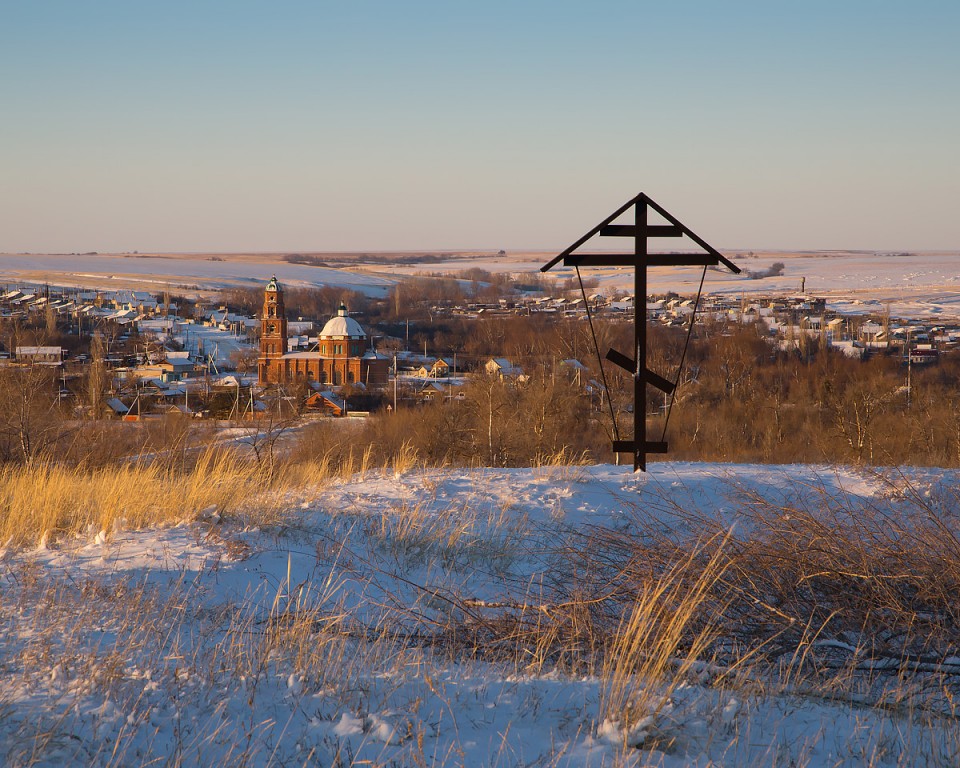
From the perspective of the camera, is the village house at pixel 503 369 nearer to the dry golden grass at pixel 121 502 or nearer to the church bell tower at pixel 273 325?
the dry golden grass at pixel 121 502

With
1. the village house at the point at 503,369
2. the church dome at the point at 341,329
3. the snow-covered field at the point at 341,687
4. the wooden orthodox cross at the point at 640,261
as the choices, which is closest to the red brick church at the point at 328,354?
the church dome at the point at 341,329

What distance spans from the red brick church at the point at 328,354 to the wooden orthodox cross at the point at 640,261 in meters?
55.3

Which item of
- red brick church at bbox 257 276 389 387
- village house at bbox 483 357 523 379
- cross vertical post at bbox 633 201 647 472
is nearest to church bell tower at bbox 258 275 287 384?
red brick church at bbox 257 276 389 387

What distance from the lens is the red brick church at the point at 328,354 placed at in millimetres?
63281

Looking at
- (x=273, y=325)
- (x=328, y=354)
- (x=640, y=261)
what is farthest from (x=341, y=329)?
(x=640, y=261)

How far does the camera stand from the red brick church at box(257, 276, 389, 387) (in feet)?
208

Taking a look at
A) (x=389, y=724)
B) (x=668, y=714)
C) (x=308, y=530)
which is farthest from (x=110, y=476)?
(x=668, y=714)

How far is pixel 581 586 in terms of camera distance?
13.3 ft

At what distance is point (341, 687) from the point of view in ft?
9.23

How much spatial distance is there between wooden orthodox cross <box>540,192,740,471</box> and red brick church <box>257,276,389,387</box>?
55316 millimetres

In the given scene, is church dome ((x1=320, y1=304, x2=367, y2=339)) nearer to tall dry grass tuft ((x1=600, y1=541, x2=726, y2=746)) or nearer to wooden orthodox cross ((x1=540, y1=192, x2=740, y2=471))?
wooden orthodox cross ((x1=540, y1=192, x2=740, y2=471))

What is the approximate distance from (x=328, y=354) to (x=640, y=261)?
60113 millimetres

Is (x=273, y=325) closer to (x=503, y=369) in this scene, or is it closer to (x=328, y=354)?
(x=328, y=354)

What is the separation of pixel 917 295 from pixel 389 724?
93.3m
